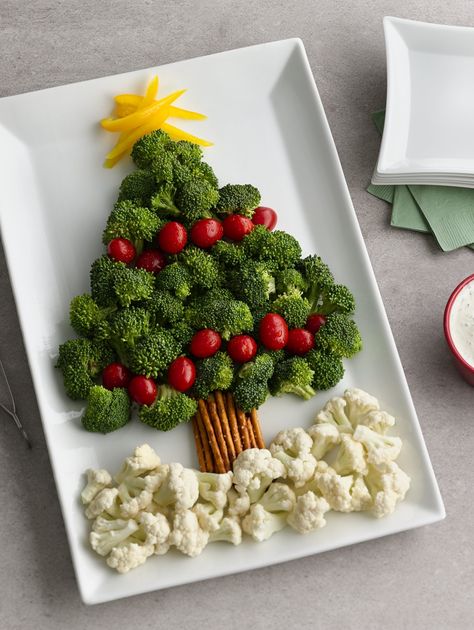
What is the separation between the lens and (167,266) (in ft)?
11.6

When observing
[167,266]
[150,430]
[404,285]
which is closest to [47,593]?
[150,430]

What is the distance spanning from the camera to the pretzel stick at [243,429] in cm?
339

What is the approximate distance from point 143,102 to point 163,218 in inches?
22.0

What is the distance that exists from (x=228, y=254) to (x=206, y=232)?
5.1 inches

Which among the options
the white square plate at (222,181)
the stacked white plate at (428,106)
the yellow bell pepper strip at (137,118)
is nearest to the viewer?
the white square plate at (222,181)

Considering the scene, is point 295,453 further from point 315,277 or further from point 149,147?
point 149,147

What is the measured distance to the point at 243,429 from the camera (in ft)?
11.2

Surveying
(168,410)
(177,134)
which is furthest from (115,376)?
(177,134)

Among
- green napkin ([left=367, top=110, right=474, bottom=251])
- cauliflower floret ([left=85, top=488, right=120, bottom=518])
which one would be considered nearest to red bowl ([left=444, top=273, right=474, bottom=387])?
green napkin ([left=367, top=110, right=474, bottom=251])

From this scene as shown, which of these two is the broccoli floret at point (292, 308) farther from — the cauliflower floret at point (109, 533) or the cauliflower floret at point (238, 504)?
the cauliflower floret at point (109, 533)

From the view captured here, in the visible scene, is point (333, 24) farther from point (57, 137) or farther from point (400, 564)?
point (400, 564)

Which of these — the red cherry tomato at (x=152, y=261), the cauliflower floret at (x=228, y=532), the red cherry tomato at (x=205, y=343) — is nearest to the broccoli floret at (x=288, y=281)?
the red cherry tomato at (x=205, y=343)

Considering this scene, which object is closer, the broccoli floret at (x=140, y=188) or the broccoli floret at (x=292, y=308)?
the broccoli floret at (x=292, y=308)

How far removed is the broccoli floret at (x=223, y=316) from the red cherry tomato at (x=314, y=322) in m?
0.26
